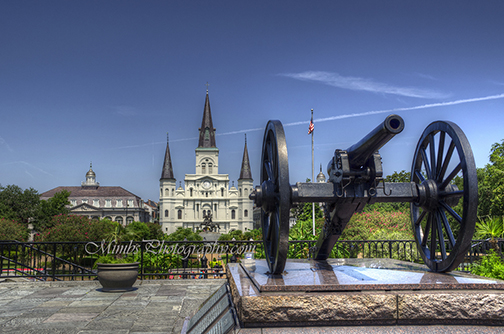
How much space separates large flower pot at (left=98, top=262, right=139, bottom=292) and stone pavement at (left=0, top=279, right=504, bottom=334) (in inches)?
9.2

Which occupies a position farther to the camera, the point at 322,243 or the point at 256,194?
the point at 322,243

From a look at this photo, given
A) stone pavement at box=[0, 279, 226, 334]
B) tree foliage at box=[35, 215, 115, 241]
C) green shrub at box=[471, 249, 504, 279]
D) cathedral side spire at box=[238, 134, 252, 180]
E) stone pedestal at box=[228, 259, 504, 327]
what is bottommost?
tree foliage at box=[35, 215, 115, 241]

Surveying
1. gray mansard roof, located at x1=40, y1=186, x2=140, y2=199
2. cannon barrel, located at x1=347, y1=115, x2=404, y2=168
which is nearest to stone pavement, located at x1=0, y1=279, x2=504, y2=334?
cannon barrel, located at x1=347, y1=115, x2=404, y2=168

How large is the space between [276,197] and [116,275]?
5.44 metres

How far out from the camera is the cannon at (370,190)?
3.60 m

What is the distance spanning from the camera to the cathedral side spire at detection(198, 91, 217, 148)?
341ft

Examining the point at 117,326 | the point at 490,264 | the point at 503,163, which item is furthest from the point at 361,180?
the point at 503,163

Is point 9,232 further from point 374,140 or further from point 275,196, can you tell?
point 374,140

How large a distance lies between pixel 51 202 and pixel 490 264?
6698 cm

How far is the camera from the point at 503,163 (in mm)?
25875

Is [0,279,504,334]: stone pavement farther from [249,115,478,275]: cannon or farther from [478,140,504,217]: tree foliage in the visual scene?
[478,140,504,217]: tree foliage

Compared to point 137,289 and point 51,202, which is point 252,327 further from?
point 51,202

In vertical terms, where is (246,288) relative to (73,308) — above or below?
above

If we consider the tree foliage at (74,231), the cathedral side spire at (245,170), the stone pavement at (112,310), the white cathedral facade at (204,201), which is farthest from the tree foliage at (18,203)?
the cathedral side spire at (245,170)
